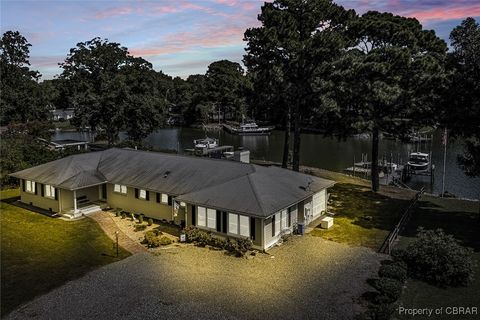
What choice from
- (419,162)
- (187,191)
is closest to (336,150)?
(419,162)

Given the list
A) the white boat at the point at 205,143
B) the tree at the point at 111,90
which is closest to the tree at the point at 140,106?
the tree at the point at 111,90

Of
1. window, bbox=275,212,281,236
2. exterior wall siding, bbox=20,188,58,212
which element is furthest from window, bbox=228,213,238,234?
exterior wall siding, bbox=20,188,58,212

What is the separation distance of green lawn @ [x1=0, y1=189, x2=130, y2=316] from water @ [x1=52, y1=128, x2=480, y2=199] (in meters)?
24.0

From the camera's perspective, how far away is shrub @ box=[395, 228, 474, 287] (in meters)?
18.5

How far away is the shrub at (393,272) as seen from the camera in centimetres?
1823

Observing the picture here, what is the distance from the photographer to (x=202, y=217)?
80.7 ft

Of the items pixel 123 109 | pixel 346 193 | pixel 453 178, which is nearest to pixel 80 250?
pixel 346 193

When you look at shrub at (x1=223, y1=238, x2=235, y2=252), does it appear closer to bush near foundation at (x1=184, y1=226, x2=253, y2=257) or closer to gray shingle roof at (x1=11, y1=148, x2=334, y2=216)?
bush near foundation at (x1=184, y1=226, x2=253, y2=257)

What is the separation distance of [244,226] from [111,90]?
3834 cm

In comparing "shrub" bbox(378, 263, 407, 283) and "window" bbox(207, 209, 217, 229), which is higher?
"window" bbox(207, 209, 217, 229)

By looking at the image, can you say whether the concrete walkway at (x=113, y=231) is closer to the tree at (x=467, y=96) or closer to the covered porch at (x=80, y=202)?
the covered porch at (x=80, y=202)

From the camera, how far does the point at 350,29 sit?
3512cm

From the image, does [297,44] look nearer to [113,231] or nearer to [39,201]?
[113,231]

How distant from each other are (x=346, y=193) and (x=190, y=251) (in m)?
18.2
